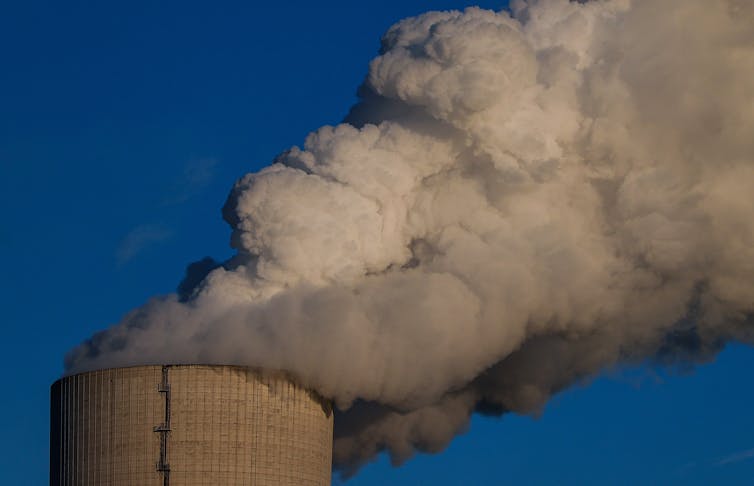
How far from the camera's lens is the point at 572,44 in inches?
3219

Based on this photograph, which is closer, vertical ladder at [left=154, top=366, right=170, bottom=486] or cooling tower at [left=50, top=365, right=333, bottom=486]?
vertical ladder at [left=154, top=366, right=170, bottom=486]

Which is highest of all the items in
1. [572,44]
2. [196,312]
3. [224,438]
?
[572,44]

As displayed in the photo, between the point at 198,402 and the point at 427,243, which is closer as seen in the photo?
the point at 198,402

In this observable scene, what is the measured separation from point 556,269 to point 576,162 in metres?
3.58

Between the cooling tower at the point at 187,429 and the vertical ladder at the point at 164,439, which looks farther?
the cooling tower at the point at 187,429

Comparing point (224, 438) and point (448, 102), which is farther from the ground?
point (448, 102)

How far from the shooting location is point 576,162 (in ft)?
268

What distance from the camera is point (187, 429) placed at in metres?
76.9

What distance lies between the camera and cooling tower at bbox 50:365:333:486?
76875 millimetres

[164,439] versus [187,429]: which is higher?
[187,429]

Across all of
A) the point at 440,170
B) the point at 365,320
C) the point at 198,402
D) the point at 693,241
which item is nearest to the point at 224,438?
the point at 198,402

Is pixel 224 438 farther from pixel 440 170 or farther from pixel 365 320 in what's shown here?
pixel 440 170

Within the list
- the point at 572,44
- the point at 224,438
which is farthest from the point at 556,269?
the point at 224,438

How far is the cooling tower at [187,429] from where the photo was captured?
76.9m
